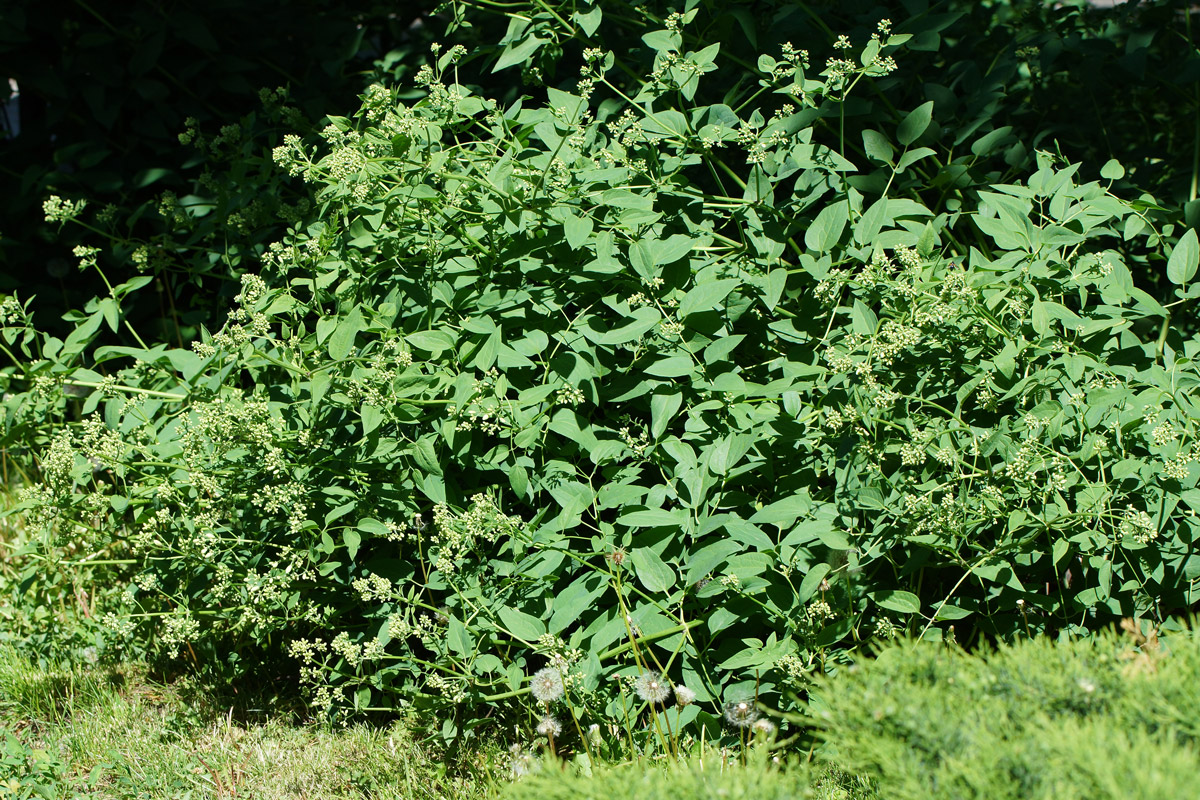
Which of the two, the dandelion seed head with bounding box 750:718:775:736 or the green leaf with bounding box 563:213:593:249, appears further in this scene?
the green leaf with bounding box 563:213:593:249

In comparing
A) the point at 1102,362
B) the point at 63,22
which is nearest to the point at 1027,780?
the point at 1102,362

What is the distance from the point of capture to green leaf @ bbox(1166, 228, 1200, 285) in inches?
91.1

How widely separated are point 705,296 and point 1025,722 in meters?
1.20

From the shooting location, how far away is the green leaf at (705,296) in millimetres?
2256

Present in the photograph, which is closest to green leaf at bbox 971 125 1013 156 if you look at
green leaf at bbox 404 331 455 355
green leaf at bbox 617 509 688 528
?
green leaf at bbox 617 509 688 528

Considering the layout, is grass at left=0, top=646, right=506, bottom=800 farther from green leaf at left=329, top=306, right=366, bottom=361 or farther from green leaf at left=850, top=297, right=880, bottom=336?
green leaf at left=850, top=297, right=880, bottom=336

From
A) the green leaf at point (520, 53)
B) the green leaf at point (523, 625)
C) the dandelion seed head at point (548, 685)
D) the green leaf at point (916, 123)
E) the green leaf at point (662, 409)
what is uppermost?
the green leaf at point (520, 53)

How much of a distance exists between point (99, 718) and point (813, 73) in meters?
2.83

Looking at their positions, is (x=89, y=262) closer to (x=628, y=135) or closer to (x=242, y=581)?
(x=242, y=581)

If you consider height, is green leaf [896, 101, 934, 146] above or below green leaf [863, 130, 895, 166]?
above

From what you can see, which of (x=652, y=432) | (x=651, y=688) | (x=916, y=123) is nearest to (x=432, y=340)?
(x=652, y=432)

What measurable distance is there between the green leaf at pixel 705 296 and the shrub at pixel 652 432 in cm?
1

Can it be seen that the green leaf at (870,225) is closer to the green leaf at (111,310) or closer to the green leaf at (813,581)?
the green leaf at (813,581)

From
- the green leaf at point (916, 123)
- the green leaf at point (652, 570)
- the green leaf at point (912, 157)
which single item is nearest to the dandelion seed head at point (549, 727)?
the green leaf at point (652, 570)
